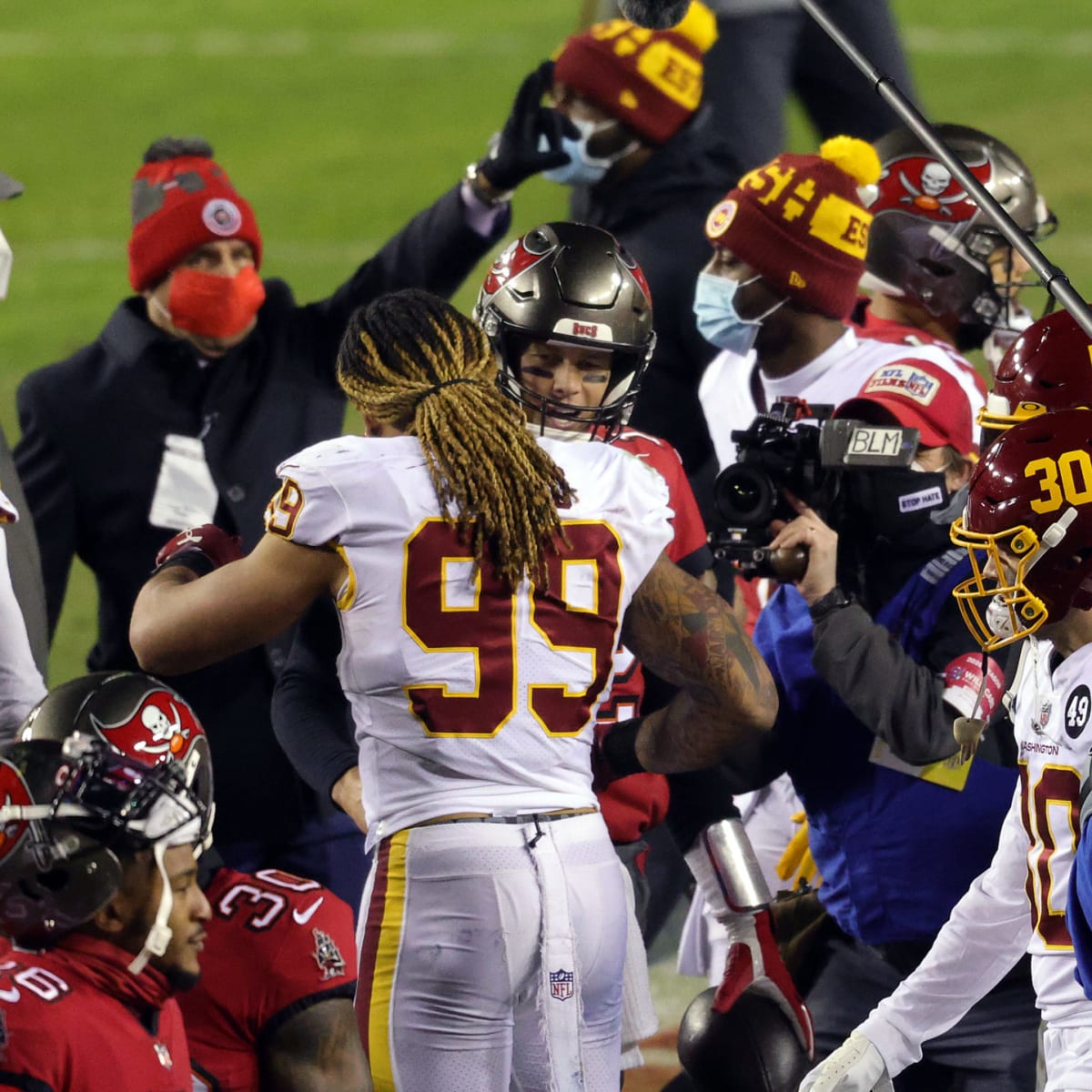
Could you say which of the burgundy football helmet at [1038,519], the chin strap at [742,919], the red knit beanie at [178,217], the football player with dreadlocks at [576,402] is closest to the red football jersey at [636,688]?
the football player with dreadlocks at [576,402]

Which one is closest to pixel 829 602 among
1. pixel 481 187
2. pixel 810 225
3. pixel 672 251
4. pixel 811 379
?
pixel 811 379

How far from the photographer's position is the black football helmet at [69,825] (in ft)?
9.80

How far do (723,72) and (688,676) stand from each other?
4839 mm

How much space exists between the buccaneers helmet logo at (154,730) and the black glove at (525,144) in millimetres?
2609

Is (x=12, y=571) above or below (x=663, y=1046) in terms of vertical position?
above

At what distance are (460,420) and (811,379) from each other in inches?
83.0

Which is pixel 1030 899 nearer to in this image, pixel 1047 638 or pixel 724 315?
pixel 1047 638

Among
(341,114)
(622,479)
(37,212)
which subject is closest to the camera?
(622,479)

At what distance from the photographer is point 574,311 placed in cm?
412

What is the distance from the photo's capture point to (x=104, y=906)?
3.03m

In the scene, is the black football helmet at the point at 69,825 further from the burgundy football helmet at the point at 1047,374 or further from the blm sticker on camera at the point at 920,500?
the burgundy football helmet at the point at 1047,374

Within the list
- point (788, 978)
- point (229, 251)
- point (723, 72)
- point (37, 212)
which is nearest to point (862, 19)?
point (723, 72)

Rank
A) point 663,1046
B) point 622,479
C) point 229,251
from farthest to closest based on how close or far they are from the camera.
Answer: point 663,1046 < point 229,251 < point 622,479

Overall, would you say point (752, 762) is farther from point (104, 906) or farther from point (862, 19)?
point (862, 19)
